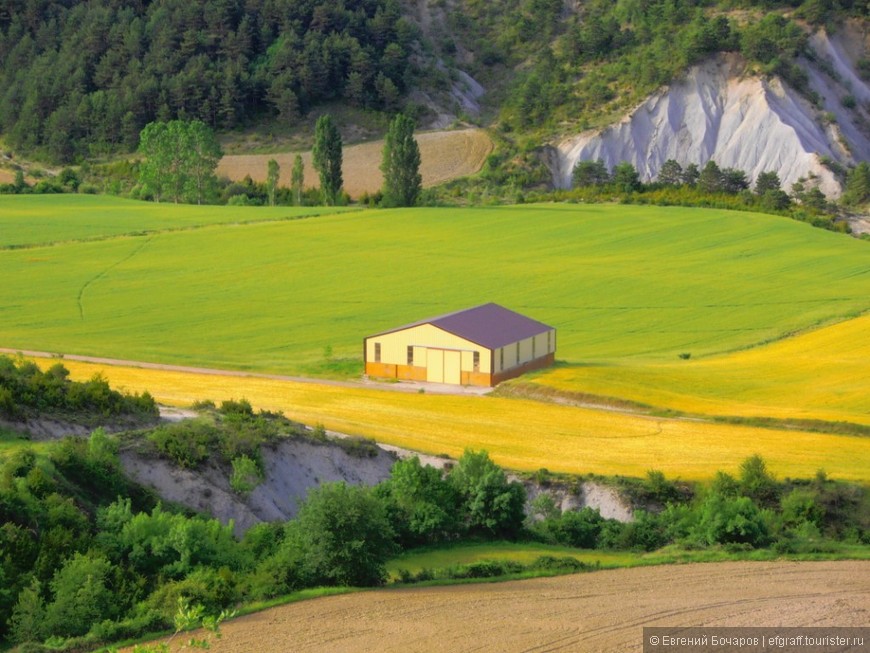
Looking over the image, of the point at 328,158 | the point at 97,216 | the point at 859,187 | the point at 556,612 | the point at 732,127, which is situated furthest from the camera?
the point at 732,127

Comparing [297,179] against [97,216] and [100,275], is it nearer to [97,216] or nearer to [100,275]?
[97,216]

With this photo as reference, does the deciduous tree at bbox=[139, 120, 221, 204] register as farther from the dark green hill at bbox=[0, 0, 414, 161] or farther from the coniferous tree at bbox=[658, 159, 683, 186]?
the coniferous tree at bbox=[658, 159, 683, 186]

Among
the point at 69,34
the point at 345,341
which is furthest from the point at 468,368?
the point at 69,34

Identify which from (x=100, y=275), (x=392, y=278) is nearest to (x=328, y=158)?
(x=392, y=278)

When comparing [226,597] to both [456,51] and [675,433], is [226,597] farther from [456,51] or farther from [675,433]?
[456,51]

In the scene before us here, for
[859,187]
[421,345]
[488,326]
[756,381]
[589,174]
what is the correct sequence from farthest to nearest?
[589,174], [859,187], [488,326], [421,345], [756,381]

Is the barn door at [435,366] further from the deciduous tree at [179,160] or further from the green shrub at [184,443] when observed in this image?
the deciduous tree at [179,160]
